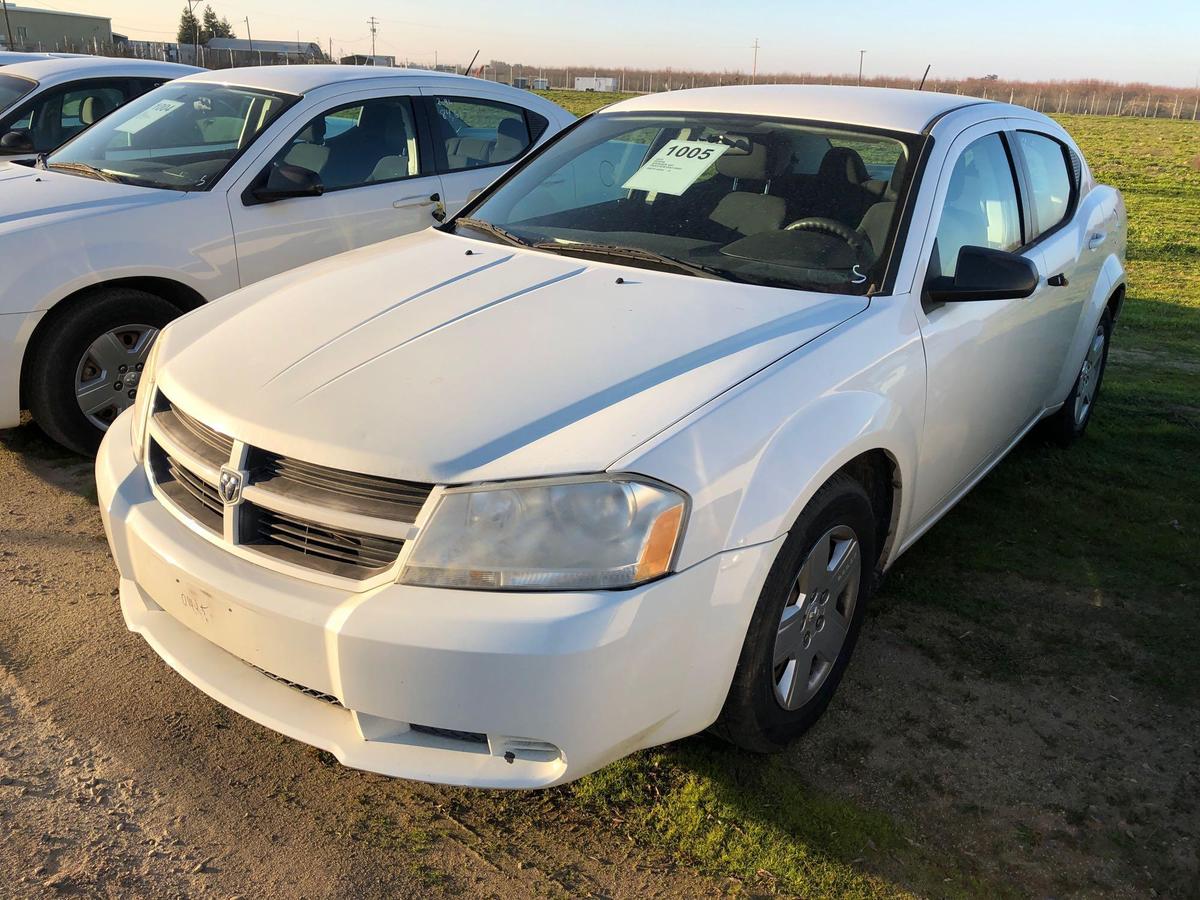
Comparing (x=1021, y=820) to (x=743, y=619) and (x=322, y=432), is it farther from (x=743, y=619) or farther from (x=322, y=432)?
(x=322, y=432)

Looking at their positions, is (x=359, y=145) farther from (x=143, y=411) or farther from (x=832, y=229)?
(x=832, y=229)

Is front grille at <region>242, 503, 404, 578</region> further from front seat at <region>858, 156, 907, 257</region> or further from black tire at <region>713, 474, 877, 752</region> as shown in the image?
front seat at <region>858, 156, 907, 257</region>

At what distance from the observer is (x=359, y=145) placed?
212 inches

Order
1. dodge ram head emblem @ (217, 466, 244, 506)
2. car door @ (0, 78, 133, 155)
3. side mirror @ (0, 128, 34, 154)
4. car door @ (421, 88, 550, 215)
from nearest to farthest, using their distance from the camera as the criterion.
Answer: dodge ram head emblem @ (217, 466, 244, 506) < car door @ (421, 88, 550, 215) < side mirror @ (0, 128, 34, 154) < car door @ (0, 78, 133, 155)

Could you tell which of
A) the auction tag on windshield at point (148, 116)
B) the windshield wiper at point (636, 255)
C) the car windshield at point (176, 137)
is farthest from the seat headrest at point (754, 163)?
the auction tag on windshield at point (148, 116)

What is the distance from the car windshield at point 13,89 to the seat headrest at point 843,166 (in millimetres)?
6554

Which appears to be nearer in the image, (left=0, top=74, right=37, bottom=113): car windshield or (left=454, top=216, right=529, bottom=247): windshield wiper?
(left=454, top=216, right=529, bottom=247): windshield wiper

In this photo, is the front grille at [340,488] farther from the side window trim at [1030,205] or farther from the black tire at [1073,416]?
the black tire at [1073,416]

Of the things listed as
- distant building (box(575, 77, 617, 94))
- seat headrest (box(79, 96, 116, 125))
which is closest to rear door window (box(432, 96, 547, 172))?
seat headrest (box(79, 96, 116, 125))

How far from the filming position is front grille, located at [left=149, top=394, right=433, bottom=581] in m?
2.15

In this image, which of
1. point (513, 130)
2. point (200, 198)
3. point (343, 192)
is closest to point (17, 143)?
point (200, 198)

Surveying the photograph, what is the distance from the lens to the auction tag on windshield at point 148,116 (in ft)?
17.7

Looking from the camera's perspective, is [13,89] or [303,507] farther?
[13,89]

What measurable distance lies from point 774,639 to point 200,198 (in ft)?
12.0
